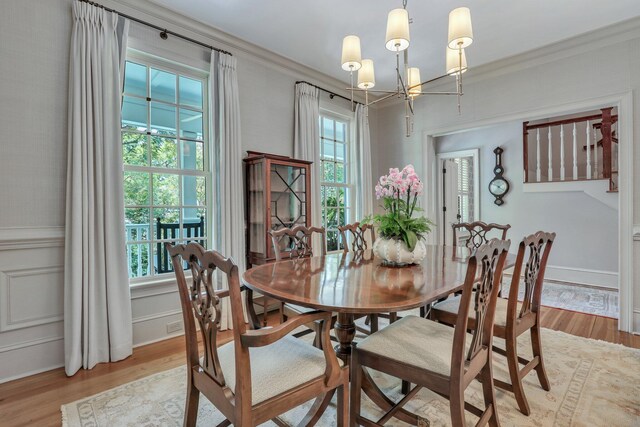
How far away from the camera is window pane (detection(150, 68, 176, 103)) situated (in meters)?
2.89

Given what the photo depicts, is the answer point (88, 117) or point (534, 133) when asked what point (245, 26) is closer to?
point (88, 117)

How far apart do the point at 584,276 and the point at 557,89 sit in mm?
3001

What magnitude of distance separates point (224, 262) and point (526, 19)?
11.2ft

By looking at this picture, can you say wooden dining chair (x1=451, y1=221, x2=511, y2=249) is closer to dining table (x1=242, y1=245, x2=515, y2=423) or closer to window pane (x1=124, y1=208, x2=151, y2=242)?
dining table (x1=242, y1=245, x2=515, y2=423)

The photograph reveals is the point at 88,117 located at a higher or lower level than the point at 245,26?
lower

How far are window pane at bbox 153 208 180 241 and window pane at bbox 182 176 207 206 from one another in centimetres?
15

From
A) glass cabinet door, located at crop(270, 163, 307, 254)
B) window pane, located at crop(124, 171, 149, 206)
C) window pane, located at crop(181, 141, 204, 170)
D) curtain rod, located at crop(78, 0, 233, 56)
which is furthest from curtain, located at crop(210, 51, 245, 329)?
window pane, located at crop(124, 171, 149, 206)

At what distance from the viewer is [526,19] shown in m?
2.91

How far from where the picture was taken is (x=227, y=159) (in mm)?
3098

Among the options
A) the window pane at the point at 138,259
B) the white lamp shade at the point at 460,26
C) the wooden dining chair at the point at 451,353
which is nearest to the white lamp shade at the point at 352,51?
the white lamp shade at the point at 460,26

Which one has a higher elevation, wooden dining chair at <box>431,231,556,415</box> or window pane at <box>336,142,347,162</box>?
window pane at <box>336,142,347,162</box>

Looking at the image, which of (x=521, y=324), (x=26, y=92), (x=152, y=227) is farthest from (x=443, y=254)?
(x=26, y=92)

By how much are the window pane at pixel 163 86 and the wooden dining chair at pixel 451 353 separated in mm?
2701

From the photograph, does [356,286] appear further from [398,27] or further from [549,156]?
[549,156]
